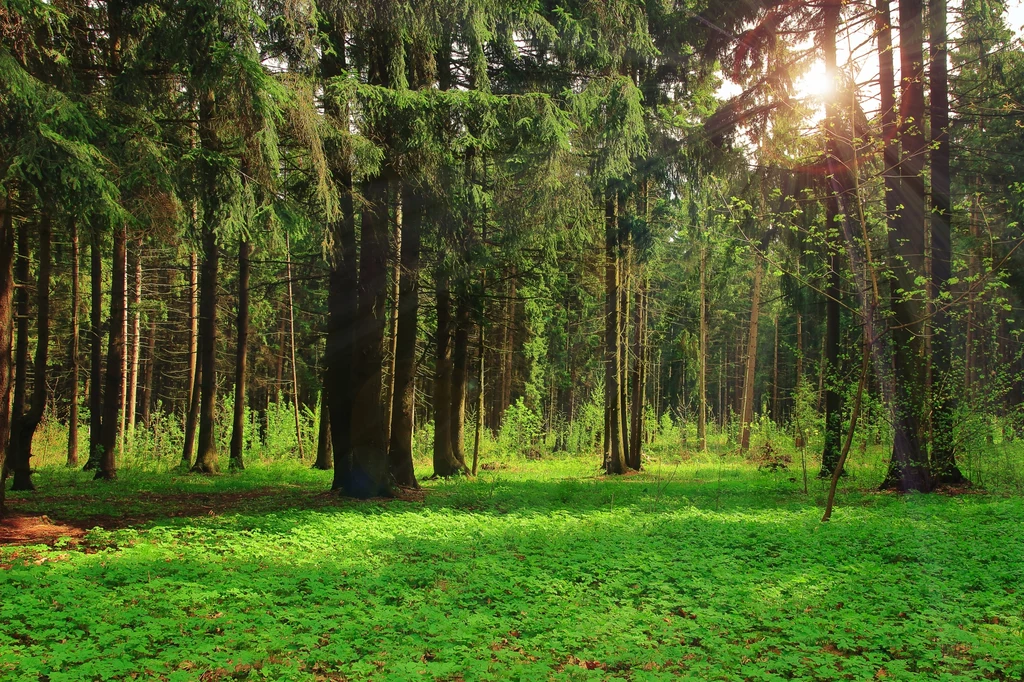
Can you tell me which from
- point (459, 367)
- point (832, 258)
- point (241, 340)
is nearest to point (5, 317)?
point (241, 340)

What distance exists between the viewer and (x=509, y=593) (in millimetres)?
5879

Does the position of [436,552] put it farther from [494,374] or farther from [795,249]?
[494,374]

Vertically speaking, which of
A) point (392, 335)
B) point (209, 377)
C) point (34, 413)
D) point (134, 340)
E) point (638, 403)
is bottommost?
point (638, 403)

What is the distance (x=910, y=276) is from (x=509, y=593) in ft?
29.2

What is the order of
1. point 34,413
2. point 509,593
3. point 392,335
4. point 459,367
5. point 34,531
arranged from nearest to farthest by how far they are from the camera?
point 509,593 → point 34,531 → point 34,413 → point 392,335 → point 459,367

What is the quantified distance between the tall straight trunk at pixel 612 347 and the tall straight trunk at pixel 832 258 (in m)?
4.70

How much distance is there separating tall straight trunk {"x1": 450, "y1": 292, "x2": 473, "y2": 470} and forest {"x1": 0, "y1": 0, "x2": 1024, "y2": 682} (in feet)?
0.34

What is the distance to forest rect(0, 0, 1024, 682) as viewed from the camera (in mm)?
4922

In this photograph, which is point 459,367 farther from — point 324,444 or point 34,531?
point 34,531

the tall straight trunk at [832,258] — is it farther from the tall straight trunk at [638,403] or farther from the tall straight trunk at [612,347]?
the tall straight trunk at [638,403]

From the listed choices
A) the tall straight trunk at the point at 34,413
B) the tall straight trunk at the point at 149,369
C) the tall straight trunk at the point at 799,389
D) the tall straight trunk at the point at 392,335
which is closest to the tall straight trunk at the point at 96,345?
the tall straight trunk at the point at 34,413

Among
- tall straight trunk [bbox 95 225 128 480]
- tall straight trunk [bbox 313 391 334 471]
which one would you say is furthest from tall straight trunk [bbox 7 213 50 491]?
tall straight trunk [bbox 313 391 334 471]

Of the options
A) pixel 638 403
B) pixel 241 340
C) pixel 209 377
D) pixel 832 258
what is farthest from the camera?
pixel 638 403

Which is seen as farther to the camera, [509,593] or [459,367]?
[459,367]
